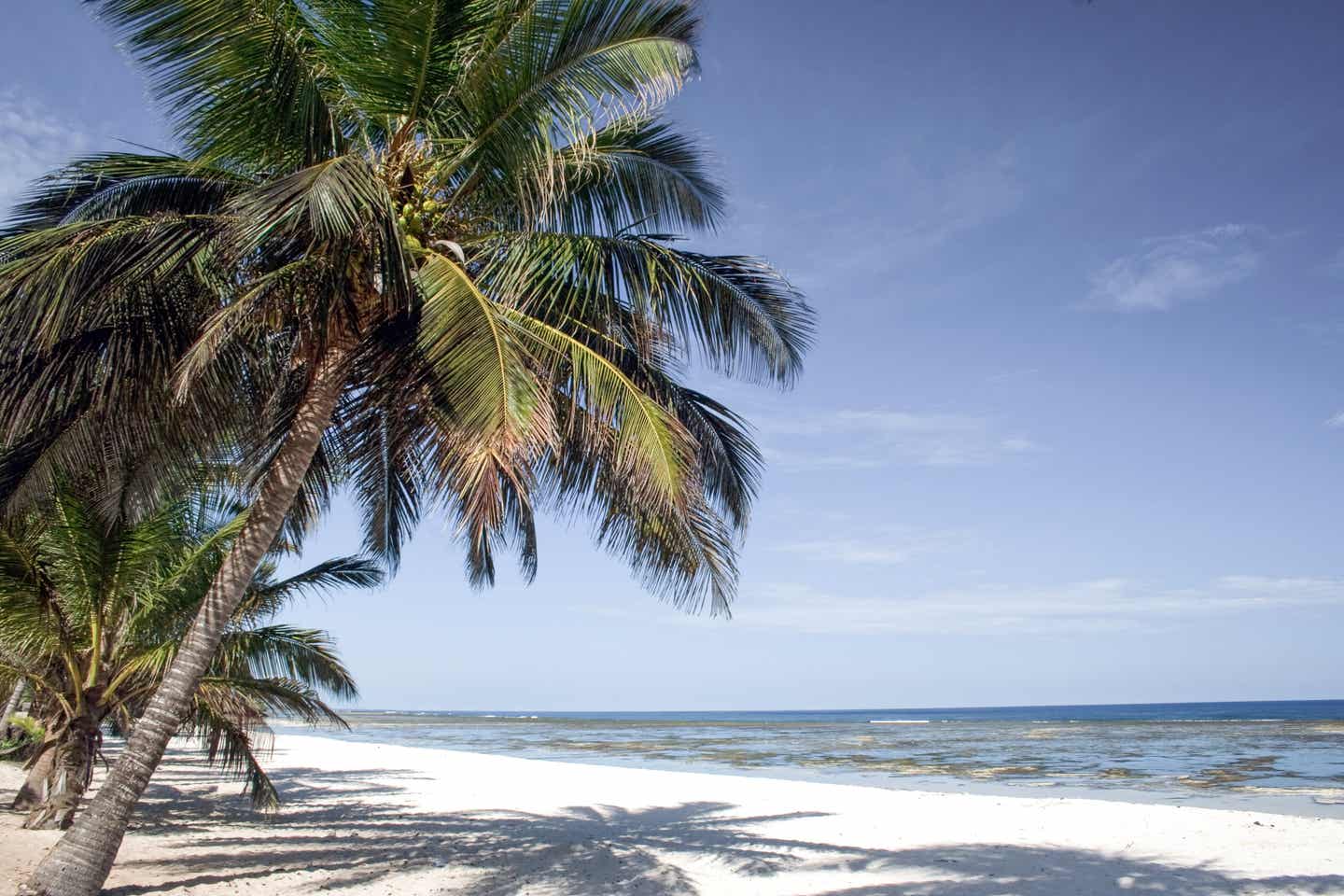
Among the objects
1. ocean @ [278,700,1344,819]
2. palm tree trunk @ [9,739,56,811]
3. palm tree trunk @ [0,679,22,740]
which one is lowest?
ocean @ [278,700,1344,819]

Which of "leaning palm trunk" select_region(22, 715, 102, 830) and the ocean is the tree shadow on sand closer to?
"leaning palm trunk" select_region(22, 715, 102, 830)

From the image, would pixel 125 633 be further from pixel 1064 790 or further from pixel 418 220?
pixel 1064 790

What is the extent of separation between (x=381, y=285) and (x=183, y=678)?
272 centimetres

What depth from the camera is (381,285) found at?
571cm

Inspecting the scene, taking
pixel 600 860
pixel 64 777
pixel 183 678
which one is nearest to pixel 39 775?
pixel 64 777

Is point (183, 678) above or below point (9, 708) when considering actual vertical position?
above

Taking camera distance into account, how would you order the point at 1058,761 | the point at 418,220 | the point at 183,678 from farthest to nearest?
the point at 1058,761
the point at 418,220
the point at 183,678

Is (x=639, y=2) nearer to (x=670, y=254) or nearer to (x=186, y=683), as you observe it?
(x=670, y=254)

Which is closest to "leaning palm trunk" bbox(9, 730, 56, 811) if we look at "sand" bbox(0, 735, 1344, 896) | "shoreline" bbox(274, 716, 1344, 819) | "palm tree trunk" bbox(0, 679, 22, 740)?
"sand" bbox(0, 735, 1344, 896)

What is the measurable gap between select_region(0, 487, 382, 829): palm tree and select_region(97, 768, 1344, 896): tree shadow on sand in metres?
1.24

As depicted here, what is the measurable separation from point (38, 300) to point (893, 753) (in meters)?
29.3

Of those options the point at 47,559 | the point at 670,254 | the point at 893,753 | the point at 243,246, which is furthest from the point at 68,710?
the point at 893,753

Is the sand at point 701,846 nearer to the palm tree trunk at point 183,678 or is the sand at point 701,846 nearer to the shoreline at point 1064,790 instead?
the palm tree trunk at point 183,678

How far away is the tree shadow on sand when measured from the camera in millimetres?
7648
